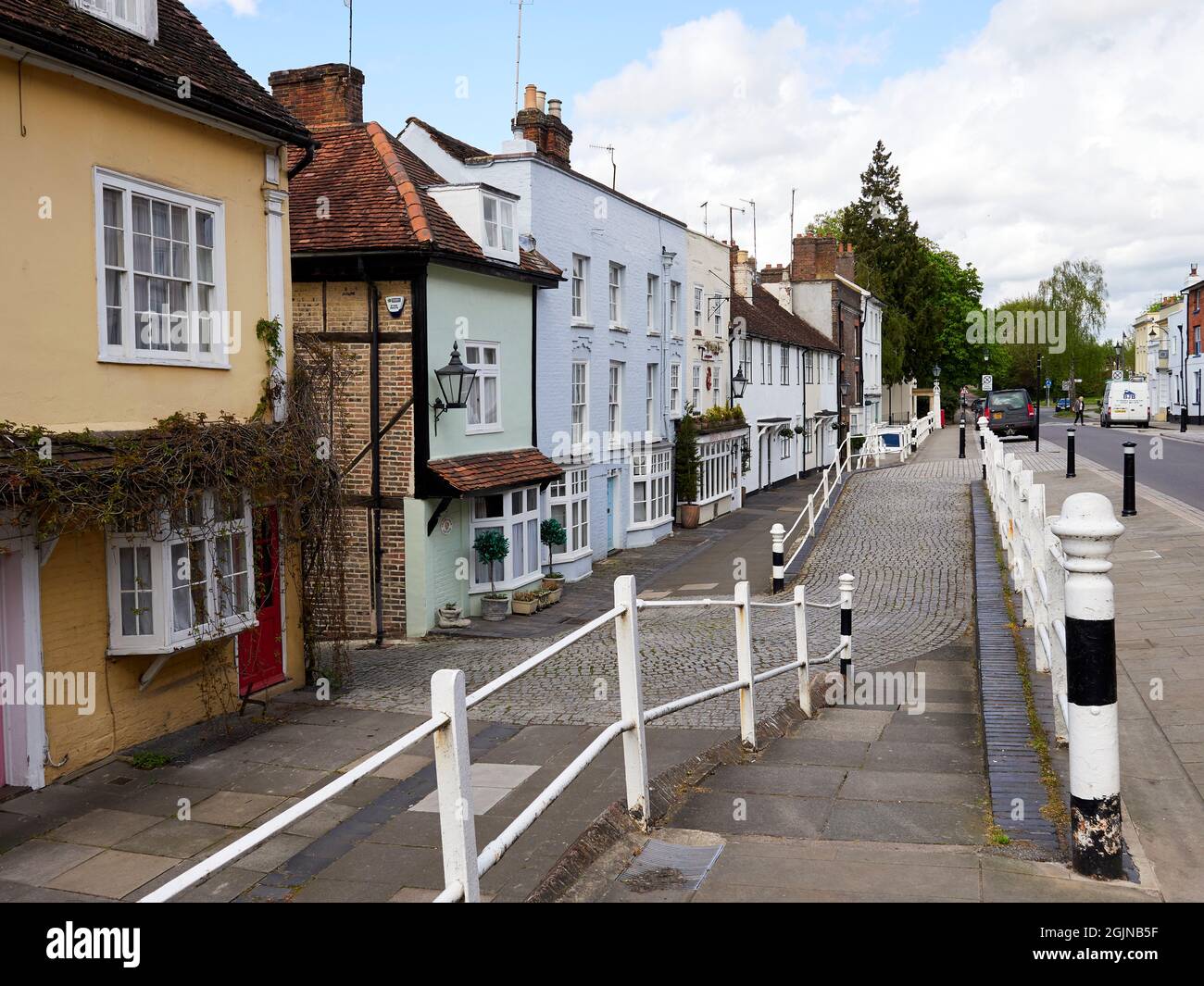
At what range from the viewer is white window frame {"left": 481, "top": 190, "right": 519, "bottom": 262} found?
778 inches

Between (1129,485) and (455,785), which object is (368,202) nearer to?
(1129,485)

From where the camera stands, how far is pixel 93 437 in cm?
969

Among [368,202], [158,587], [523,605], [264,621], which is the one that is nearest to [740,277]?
[523,605]

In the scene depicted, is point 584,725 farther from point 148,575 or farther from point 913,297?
point 913,297

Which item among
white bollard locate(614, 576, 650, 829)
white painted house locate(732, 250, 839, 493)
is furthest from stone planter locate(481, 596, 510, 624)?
white painted house locate(732, 250, 839, 493)

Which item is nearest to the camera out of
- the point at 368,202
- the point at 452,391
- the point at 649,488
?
the point at 452,391

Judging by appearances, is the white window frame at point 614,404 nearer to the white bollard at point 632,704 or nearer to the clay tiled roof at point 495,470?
the clay tiled roof at point 495,470

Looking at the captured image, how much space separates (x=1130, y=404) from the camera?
52625 mm

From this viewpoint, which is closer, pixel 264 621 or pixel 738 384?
pixel 264 621

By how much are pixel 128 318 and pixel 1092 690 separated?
9.06m

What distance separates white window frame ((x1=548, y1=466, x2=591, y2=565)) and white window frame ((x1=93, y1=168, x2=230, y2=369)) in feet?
39.5

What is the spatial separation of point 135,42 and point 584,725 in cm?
812

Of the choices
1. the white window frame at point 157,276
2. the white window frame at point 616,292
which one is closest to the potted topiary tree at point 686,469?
the white window frame at point 616,292
